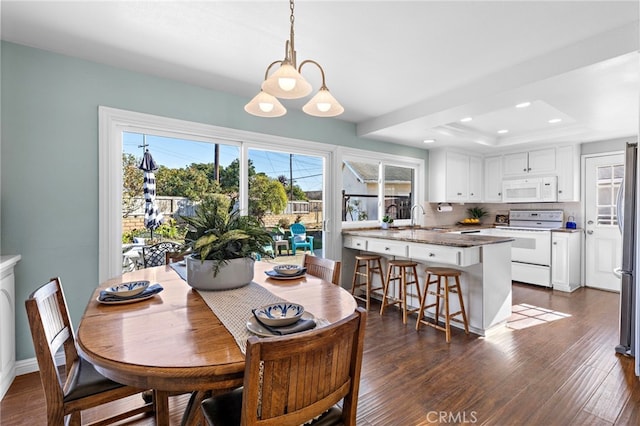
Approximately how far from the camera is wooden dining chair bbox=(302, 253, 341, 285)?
2035 millimetres

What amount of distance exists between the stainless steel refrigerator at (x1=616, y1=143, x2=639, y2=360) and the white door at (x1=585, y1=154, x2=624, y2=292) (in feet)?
7.58

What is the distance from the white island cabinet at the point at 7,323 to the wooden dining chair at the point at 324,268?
199 centimetres

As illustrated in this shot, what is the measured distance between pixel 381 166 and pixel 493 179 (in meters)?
2.42

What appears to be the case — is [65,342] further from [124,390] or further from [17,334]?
[17,334]

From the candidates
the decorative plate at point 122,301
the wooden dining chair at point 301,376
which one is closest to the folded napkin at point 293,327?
the wooden dining chair at point 301,376

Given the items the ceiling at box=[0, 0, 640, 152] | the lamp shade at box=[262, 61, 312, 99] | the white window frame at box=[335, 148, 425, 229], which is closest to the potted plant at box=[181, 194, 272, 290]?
the lamp shade at box=[262, 61, 312, 99]

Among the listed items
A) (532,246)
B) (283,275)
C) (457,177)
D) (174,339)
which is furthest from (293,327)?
(532,246)

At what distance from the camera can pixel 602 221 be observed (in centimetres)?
450

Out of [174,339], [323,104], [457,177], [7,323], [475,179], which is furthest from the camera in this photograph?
[475,179]

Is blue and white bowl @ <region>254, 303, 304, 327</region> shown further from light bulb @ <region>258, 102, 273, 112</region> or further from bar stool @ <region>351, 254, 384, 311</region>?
bar stool @ <region>351, 254, 384, 311</region>

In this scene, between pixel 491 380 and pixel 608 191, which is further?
pixel 608 191

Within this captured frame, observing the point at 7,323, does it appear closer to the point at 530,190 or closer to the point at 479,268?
the point at 479,268

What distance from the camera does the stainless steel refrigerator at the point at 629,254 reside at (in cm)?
251

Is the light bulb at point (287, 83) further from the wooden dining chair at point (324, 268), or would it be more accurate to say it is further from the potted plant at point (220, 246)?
the wooden dining chair at point (324, 268)
